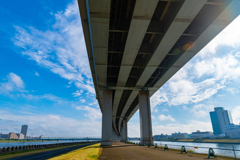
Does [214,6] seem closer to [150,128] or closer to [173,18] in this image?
A: [173,18]

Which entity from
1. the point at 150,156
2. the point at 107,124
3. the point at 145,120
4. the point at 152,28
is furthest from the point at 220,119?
the point at 150,156

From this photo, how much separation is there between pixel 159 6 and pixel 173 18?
2457 millimetres

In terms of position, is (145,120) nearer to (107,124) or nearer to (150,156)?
(107,124)

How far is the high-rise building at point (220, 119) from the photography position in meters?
167

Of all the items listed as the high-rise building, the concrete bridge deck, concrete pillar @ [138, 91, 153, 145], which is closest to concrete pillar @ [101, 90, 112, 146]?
concrete pillar @ [138, 91, 153, 145]

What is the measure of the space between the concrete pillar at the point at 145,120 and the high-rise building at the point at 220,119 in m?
184

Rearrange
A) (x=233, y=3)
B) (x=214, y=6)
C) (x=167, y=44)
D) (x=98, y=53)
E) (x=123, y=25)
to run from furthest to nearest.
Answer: (x=98, y=53) → (x=167, y=44) → (x=123, y=25) → (x=214, y=6) → (x=233, y=3)

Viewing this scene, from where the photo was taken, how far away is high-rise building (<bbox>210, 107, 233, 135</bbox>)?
16675 centimetres

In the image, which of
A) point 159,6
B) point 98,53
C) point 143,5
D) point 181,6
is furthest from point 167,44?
point 98,53

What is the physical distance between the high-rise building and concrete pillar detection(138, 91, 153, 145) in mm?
183632

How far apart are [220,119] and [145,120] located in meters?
193

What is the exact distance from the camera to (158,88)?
29812mm

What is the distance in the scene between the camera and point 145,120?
1037 inches

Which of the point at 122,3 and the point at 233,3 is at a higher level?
the point at 122,3
